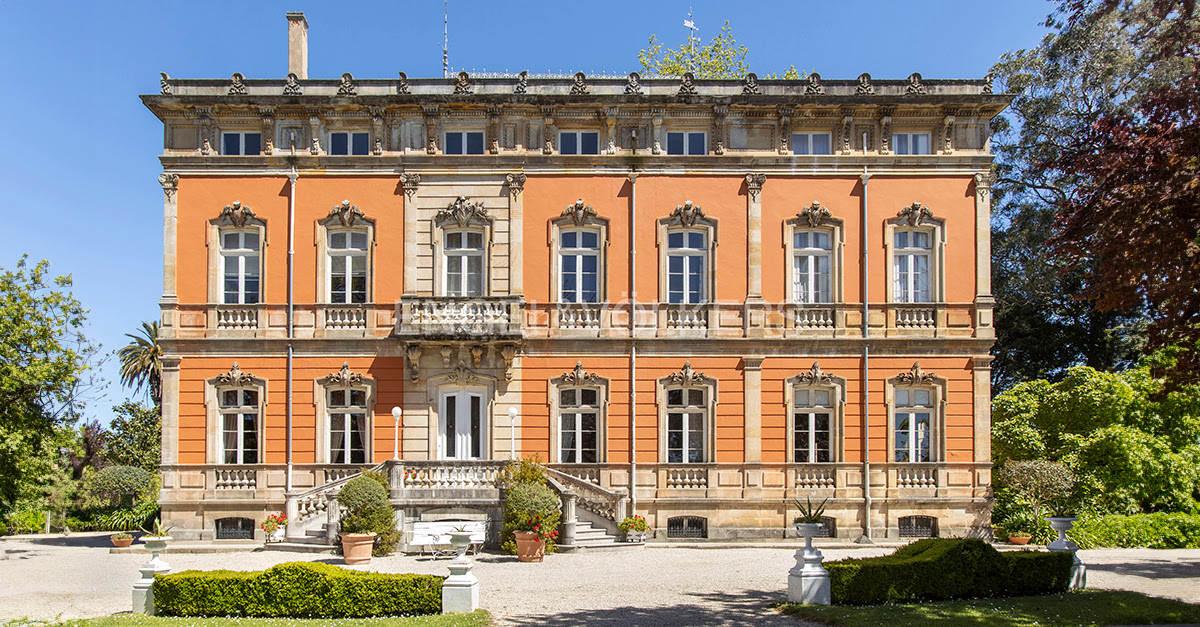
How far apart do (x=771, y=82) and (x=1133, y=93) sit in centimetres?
1515

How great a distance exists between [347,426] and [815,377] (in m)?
11.3

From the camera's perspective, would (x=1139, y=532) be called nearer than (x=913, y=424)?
Yes

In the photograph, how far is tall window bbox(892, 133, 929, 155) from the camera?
2425 cm

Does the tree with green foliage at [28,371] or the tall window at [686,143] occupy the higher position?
the tall window at [686,143]

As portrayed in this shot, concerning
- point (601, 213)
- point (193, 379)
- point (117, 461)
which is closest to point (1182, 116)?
point (601, 213)

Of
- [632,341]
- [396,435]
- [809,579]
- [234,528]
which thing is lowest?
[234,528]

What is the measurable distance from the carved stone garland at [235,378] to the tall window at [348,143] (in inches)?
225

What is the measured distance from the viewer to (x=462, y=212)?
23.7m

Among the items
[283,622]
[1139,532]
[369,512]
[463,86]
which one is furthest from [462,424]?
[1139,532]

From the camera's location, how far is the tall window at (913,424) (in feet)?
77.9

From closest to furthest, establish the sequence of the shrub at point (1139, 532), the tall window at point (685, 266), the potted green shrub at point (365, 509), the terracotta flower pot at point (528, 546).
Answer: the terracotta flower pot at point (528, 546) → the potted green shrub at point (365, 509) → the shrub at point (1139, 532) → the tall window at point (685, 266)

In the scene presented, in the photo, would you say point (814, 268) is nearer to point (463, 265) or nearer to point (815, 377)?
point (815, 377)

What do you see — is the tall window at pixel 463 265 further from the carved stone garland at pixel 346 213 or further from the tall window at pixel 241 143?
the tall window at pixel 241 143

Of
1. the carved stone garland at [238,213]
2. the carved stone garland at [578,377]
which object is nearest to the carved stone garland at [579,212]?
the carved stone garland at [578,377]
